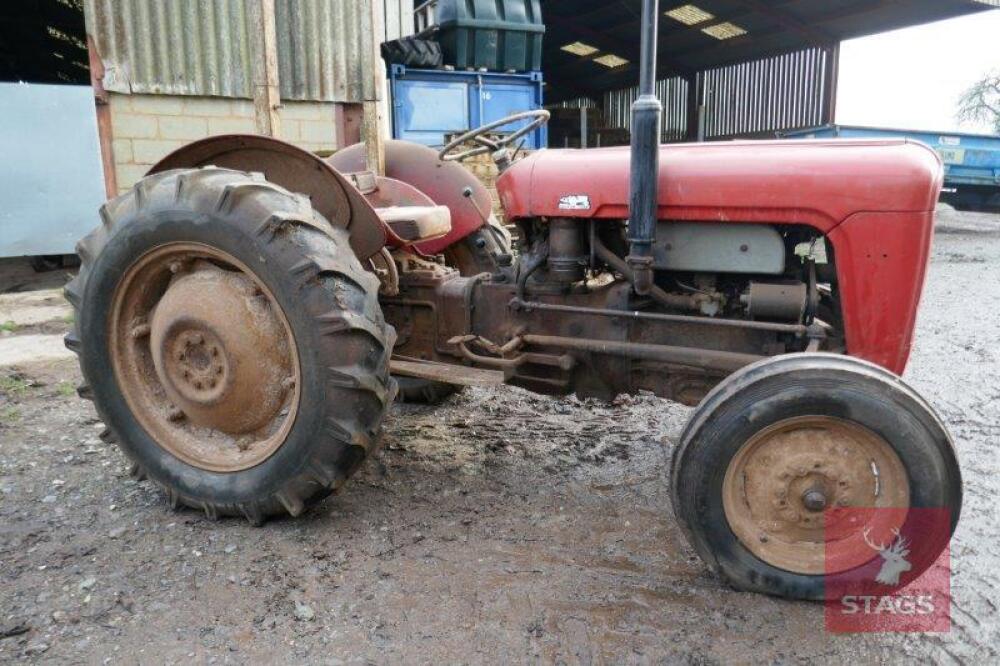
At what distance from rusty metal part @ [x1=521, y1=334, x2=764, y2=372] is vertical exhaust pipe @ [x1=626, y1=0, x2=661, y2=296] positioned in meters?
0.23

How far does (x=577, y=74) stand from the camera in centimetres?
1786

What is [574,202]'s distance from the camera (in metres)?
2.48

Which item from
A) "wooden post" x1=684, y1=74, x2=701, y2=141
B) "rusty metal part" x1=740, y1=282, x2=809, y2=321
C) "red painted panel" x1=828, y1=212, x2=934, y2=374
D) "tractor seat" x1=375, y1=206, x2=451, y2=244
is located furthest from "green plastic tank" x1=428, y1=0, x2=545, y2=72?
"wooden post" x1=684, y1=74, x2=701, y2=141

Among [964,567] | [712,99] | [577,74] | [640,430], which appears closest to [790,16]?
[712,99]

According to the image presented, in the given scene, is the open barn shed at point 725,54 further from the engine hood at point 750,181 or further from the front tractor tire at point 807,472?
the front tractor tire at point 807,472

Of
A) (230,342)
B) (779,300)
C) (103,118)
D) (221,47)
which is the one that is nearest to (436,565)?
(230,342)

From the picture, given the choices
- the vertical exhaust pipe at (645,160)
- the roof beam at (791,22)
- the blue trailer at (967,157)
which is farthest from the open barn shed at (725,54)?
the vertical exhaust pipe at (645,160)

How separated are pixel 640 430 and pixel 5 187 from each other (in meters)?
5.98

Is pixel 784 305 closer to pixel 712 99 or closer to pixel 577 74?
pixel 712 99

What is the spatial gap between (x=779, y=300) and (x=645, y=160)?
1.98 ft

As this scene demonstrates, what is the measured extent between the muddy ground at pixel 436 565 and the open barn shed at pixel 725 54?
35.9 ft

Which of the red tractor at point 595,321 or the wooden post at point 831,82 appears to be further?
the wooden post at point 831,82

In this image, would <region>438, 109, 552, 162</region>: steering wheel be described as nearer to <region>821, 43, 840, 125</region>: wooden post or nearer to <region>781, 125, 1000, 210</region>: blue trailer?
<region>781, 125, 1000, 210</region>: blue trailer

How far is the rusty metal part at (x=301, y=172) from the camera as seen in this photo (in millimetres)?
2580
